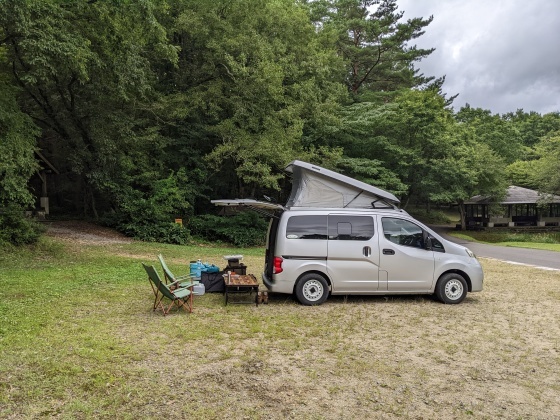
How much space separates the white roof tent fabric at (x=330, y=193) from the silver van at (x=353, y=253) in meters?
0.02

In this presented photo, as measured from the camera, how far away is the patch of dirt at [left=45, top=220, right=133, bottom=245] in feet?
54.6

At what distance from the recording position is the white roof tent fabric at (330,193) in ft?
26.4

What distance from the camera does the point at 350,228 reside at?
25.4 ft

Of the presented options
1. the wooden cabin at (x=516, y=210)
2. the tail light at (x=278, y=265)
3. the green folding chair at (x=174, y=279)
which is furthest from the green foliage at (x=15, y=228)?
the wooden cabin at (x=516, y=210)

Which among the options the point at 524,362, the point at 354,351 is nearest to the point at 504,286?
the point at 524,362

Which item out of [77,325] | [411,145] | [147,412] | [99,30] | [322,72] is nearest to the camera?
[147,412]

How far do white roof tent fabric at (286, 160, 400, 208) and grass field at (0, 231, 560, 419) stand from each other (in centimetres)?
185

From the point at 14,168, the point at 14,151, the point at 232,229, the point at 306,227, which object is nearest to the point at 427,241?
the point at 306,227

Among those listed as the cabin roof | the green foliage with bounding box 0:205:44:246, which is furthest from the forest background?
the cabin roof

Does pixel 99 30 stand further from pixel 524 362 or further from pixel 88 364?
pixel 524 362

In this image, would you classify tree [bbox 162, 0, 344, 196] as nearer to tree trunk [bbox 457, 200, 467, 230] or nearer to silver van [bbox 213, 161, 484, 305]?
silver van [bbox 213, 161, 484, 305]

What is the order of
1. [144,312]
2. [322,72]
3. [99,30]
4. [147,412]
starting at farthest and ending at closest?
1. [322,72]
2. [99,30]
3. [144,312]
4. [147,412]

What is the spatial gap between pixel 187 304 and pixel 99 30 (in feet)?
37.2

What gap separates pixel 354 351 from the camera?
17.1ft
